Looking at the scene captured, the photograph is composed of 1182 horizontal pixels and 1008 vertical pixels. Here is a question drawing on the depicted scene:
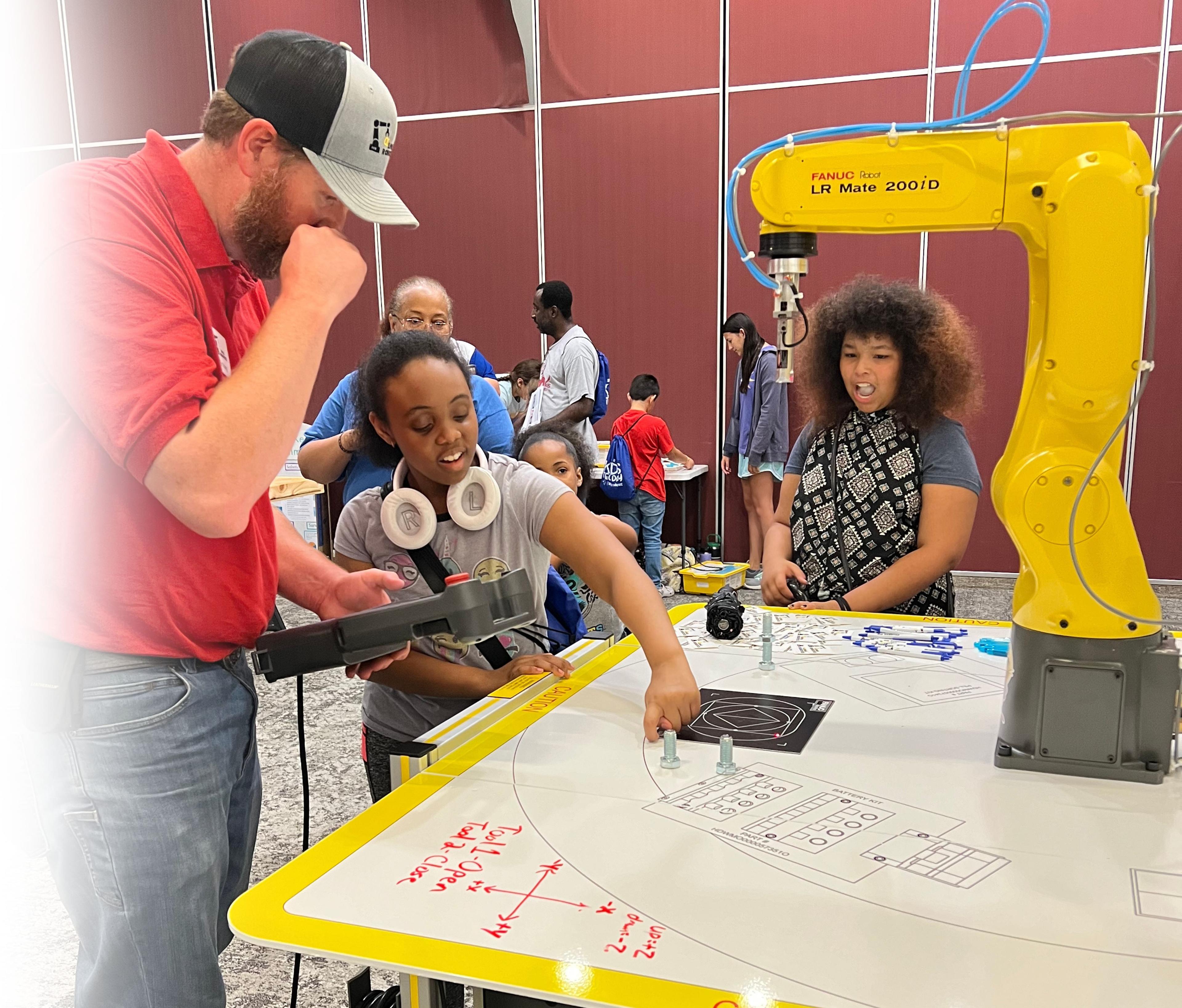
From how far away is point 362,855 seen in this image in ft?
3.15

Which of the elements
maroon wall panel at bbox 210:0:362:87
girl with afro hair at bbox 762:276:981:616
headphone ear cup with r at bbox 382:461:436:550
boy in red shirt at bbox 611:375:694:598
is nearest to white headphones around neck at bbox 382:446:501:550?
headphone ear cup with r at bbox 382:461:436:550

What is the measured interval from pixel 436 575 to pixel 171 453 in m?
0.67

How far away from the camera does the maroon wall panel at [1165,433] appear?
500 cm

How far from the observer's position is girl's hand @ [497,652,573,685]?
4.97 ft

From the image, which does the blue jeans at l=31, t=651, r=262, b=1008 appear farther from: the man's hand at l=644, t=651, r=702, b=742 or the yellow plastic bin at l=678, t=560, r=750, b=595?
the yellow plastic bin at l=678, t=560, r=750, b=595

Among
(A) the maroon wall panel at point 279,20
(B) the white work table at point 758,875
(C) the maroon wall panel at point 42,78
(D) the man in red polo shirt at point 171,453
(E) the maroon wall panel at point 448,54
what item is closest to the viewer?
(B) the white work table at point 758,875

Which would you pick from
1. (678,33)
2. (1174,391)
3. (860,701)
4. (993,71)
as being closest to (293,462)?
(678,33)

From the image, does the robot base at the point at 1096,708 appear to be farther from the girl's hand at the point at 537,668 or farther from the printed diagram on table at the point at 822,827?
the girl's hand at the point at 537,668

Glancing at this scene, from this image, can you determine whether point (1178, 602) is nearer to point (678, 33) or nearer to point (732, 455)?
point (732, 455)

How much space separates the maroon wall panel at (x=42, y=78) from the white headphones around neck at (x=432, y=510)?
6848mm

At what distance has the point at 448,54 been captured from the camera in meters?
5.96

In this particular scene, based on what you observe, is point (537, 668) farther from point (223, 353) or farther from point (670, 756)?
point (223, 353)

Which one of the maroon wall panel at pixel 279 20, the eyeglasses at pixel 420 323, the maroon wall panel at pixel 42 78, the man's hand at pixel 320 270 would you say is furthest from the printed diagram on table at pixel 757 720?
the maroon wall panel at pixel 42 78

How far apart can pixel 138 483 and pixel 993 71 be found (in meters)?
5.37
